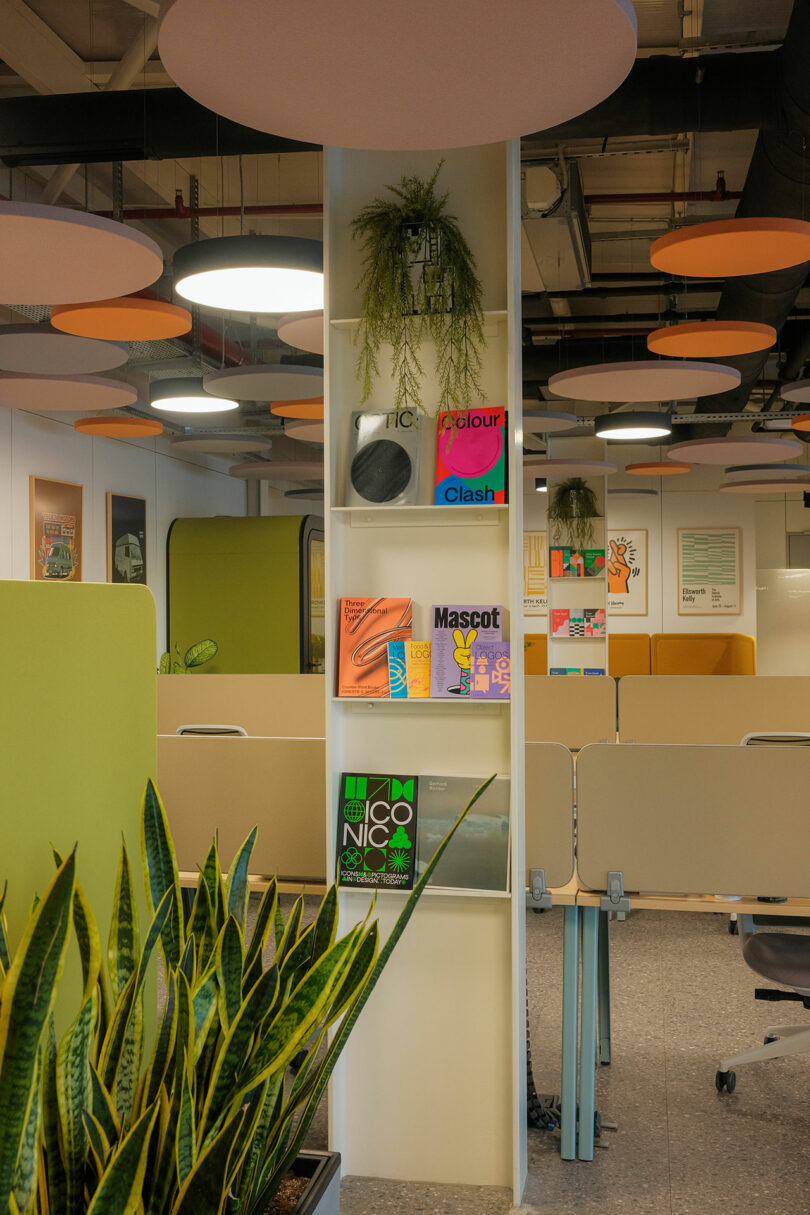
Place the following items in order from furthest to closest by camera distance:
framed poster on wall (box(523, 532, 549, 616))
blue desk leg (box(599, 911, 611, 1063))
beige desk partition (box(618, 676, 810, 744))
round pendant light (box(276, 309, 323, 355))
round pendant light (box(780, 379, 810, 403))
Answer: framed poster on wall (box(523, 532, 549, 616)) → round pendant light (box(780, 379, 810, 403)) → beige desk partition (box(618, 676, 810, 744)) → round pendant light (box(276, 309, 323, 355)) → blue desk leg (box(599, 911, 611, 1063))

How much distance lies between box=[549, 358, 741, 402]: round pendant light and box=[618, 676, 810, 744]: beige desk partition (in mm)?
1289

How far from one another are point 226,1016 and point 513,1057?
143 cm

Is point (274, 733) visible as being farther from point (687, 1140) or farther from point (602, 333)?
point (602, 333)

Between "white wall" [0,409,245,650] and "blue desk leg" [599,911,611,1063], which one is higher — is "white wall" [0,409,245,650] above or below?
above

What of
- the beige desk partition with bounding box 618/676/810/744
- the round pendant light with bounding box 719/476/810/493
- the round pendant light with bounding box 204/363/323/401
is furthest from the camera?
the round pendant light with bounding box 719/476/810/493

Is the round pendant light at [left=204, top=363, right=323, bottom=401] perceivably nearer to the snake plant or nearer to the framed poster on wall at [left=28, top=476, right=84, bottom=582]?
the framed poster on wall at [left=28, top=476, right=84, bottom=582]

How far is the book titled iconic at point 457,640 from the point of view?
8.86ft

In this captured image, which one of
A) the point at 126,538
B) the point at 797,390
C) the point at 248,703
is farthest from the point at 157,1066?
the point at 126,538

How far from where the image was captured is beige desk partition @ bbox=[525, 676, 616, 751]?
16.6 feet

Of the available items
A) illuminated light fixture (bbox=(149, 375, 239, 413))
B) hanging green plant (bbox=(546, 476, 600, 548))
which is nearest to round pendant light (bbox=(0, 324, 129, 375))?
illuminated light fixture (bbox=(149, 375, 239, 413))

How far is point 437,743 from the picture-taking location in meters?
2.80

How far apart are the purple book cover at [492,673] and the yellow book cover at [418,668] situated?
0.42ft

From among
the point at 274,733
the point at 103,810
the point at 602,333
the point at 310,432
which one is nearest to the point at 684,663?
the point at 602,333

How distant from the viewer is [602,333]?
8.01 metres
